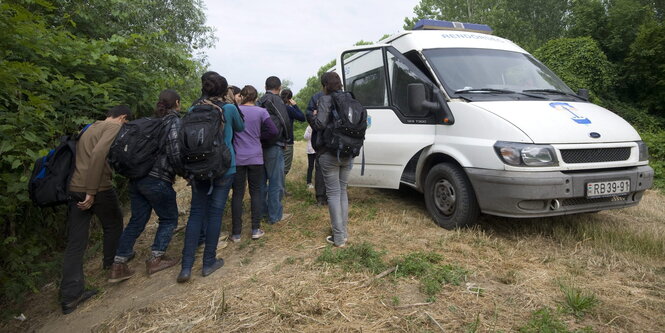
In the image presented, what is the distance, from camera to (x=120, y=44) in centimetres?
550

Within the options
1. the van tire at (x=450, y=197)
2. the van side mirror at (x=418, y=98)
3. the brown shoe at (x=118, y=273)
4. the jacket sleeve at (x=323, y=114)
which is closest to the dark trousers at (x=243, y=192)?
the jacket sleeve at (x=323, y=114)

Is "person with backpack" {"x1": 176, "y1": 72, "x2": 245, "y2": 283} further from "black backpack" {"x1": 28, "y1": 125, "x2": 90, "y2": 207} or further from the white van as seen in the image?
the white van

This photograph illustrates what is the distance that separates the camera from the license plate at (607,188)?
148 inches

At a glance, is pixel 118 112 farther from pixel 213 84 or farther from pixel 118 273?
pixel 118 273

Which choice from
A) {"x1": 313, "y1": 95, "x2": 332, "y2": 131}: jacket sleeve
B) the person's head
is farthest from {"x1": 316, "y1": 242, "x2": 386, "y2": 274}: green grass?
the person's head

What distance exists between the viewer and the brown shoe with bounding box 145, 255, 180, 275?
384 cm

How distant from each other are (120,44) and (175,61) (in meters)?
1.39

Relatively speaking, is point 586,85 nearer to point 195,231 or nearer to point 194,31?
point 194,31

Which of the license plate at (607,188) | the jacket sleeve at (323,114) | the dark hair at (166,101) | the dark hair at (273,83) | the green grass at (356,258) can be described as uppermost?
the dark hair at (273,83)

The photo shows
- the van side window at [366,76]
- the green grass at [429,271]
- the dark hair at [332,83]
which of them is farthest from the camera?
the van side window at [366,76]

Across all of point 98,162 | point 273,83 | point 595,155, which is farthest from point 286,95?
point 595,155

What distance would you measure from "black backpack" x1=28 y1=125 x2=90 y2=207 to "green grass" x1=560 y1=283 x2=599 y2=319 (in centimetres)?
409

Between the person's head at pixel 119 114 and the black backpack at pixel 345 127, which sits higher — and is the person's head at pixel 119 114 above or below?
above

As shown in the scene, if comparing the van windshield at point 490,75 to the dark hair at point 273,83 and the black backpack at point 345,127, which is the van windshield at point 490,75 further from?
the dark hair at point 273,83
